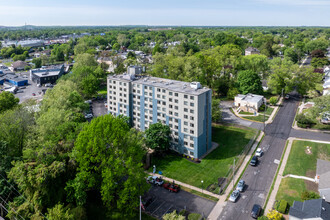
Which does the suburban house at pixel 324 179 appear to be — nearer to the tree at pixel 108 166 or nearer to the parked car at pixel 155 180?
the parked car at pixel 155 180

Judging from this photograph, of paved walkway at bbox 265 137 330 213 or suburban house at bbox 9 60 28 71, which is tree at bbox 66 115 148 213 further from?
suburban house at bbox 9 60 28 71

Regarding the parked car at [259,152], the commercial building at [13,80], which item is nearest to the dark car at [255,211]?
the parked car at [259,152]

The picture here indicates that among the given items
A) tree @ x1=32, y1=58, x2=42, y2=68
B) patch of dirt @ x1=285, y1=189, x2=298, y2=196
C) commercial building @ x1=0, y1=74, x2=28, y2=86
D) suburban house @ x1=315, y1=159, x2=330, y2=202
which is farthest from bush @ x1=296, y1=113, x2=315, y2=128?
tree @ x1=32, y1=58, x2=42, y2=68

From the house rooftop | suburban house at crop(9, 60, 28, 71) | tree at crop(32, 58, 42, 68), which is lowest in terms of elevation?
the house rooftop

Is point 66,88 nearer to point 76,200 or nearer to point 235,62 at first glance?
point 76,200

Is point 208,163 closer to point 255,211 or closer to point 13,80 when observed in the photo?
point 255,211

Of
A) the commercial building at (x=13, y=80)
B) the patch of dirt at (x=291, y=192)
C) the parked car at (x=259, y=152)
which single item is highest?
the commercial building at (x=13, y=80)
